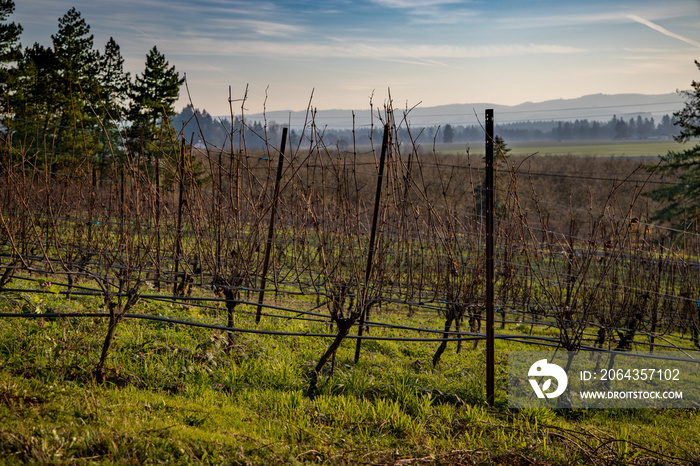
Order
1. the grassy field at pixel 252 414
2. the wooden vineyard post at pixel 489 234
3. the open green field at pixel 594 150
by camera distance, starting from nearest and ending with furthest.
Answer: the grassy field at pixel 252 414, the wooden vineyard post at pixel 489 234, the open green field at pixel 594 150

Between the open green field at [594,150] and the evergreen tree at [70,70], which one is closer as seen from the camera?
the evergreen tree at [70,70]

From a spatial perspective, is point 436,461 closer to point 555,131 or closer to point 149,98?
point 149,98

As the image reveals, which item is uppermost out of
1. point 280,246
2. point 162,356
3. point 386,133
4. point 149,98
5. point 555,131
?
point 555,131

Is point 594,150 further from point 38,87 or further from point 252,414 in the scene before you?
point 252,414

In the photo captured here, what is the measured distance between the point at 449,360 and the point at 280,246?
8.97 ft

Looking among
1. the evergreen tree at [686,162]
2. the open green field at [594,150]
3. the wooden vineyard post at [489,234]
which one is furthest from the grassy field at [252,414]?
the open green field at [594,150]

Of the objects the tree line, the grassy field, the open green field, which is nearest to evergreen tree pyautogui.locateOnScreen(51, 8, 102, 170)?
the tree line

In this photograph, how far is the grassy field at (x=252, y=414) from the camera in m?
3.23

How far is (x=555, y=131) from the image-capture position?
165m

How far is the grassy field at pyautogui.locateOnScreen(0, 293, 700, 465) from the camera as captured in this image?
10.6 ft

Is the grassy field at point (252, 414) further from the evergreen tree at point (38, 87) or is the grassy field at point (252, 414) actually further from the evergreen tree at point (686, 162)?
the evergreen tree at point (38, 87)

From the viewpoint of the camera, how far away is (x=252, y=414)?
12.8 ft

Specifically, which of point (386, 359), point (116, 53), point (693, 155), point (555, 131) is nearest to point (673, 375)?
point (386, 359)

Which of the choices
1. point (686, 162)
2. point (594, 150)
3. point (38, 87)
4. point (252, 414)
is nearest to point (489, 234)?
point (252, 414)
